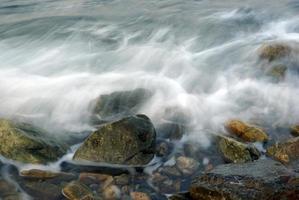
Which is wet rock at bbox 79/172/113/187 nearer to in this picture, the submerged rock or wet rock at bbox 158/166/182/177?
wet rock at bbox 158/166/182/177

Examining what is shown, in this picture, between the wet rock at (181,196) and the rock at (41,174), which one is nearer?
the wet rock at (181,196)

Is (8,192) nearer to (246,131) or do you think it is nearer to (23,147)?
(23,147)

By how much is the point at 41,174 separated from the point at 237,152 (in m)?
2.50

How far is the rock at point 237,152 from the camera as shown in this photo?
5.52 m

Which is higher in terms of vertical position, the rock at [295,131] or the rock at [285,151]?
the rock at [285,151]

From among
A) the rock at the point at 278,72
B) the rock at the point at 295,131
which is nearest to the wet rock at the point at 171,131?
the rock at the point at 295,131

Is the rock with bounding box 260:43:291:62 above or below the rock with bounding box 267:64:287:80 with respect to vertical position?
above

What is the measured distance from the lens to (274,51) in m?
9.04

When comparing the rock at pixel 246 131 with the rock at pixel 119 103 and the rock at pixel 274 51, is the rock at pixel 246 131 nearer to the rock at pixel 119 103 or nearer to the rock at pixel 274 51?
the rock at pixel 119 103

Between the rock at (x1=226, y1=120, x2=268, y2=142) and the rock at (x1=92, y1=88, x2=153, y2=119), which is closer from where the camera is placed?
the rock at (x1=226, y1=120, x2=268, y2=142)

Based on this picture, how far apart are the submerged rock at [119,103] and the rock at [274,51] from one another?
2.86 meters

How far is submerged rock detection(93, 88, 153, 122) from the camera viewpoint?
719 centimetres

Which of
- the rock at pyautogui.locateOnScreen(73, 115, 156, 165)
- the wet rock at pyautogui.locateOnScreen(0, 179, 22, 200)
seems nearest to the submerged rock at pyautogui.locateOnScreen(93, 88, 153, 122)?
the rock at pyautogui.locateOnScreen(73, 115, 156, 165)

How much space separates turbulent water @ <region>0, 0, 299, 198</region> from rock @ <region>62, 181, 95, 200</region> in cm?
178
